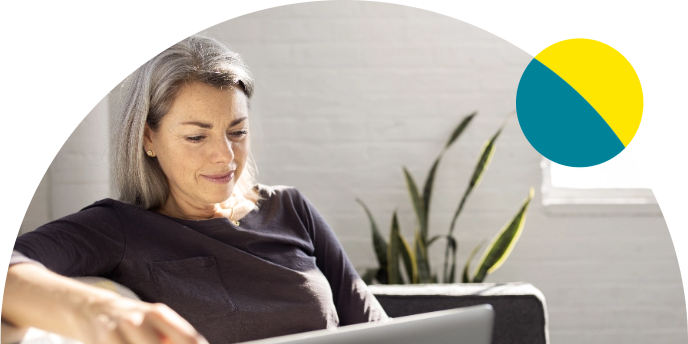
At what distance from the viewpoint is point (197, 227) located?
1060mm

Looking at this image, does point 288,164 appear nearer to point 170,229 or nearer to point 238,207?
point 238,207

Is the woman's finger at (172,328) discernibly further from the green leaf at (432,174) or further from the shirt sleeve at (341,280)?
the green leaf at (432,174)

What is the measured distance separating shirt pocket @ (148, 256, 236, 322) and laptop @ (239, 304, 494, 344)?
0.48 m

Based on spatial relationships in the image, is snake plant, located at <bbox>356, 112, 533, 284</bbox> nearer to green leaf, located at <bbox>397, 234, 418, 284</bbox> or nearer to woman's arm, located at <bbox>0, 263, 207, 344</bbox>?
green leaf, located at <bbox>397, 234, 418, 284</bbox>

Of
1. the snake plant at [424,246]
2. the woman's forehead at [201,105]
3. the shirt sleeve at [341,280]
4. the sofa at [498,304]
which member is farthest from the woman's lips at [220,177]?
the snake plant at [424,246]

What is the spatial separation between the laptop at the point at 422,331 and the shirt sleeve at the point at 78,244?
40 centimetres

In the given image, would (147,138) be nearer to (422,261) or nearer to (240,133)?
(240,133)

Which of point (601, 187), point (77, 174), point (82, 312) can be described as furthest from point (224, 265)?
point (601, 187)

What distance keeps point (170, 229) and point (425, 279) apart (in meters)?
1.15

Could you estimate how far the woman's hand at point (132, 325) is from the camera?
1.47 ft

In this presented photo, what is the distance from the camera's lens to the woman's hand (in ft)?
1.47

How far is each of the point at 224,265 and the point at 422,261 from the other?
108 cm

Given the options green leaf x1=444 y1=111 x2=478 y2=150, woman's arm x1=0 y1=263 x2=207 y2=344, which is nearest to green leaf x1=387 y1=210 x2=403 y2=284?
green leaf x1=444 y1=111 x2=478 y2=150

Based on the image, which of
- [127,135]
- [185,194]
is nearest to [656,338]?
[185,194]
